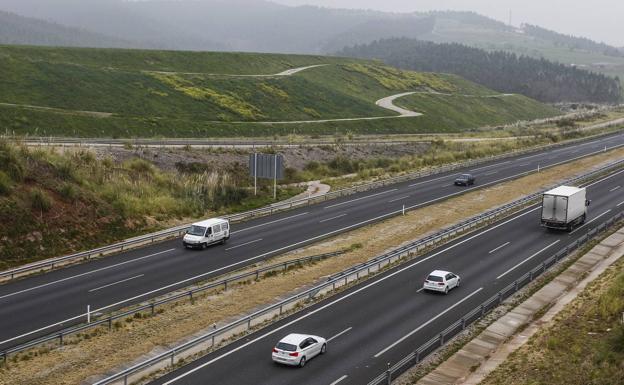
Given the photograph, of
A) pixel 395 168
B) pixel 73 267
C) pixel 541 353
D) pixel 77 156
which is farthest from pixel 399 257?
pixel 395 168

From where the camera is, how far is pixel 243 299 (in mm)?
36281

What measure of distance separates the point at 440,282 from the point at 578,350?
9.52 metres

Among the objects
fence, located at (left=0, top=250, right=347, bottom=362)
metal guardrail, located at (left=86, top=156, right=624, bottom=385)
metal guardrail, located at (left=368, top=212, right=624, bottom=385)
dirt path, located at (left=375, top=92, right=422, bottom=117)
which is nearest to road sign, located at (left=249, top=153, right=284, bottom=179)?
metal guardrail, located at (left=86, top=156, right=624, bottom=385)

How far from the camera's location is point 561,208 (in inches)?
2015

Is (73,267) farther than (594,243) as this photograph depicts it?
No

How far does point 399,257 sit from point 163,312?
1734 centimetres

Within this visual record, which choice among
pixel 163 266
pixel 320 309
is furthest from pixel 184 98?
pixel 320 309

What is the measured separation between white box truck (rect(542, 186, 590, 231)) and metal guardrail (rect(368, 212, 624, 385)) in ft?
8.17

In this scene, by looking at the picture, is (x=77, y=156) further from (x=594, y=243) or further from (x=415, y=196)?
(x=594, y=243)

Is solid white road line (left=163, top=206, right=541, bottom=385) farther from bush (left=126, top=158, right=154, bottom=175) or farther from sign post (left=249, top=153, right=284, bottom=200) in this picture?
bush (left=126, top=158, right=154, bottom=175)

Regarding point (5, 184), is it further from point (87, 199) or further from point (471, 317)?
point (471, 317)

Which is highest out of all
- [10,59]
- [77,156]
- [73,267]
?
[10,59]

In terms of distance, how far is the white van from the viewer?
46938mm

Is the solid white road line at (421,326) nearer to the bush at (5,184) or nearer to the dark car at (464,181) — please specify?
the bush at (5,184)
